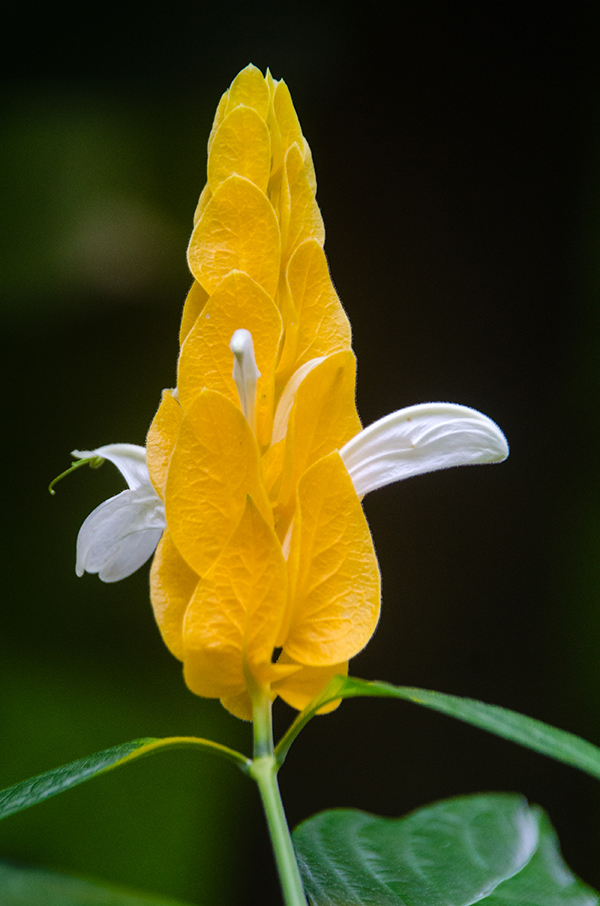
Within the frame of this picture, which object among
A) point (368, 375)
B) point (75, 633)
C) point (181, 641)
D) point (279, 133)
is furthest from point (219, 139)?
point (75, 633)

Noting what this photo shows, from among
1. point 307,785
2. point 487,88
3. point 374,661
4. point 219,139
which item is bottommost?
point 307,785

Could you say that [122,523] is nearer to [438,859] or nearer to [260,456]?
[260,456]

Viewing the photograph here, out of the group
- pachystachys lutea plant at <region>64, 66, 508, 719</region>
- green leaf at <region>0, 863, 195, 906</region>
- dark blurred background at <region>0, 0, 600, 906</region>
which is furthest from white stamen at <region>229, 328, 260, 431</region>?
dark blurred background at <region>0, 0, 600, 906</region>

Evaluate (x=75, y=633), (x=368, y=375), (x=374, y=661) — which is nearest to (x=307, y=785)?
(x=374, y=661)

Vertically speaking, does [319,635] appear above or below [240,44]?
below

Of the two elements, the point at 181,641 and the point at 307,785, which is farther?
the point at 307,785

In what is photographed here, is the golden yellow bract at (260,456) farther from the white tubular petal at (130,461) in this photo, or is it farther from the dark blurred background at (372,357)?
the dark blurred background at (372,357)

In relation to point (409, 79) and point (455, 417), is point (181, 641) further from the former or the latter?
point (409, 79)
